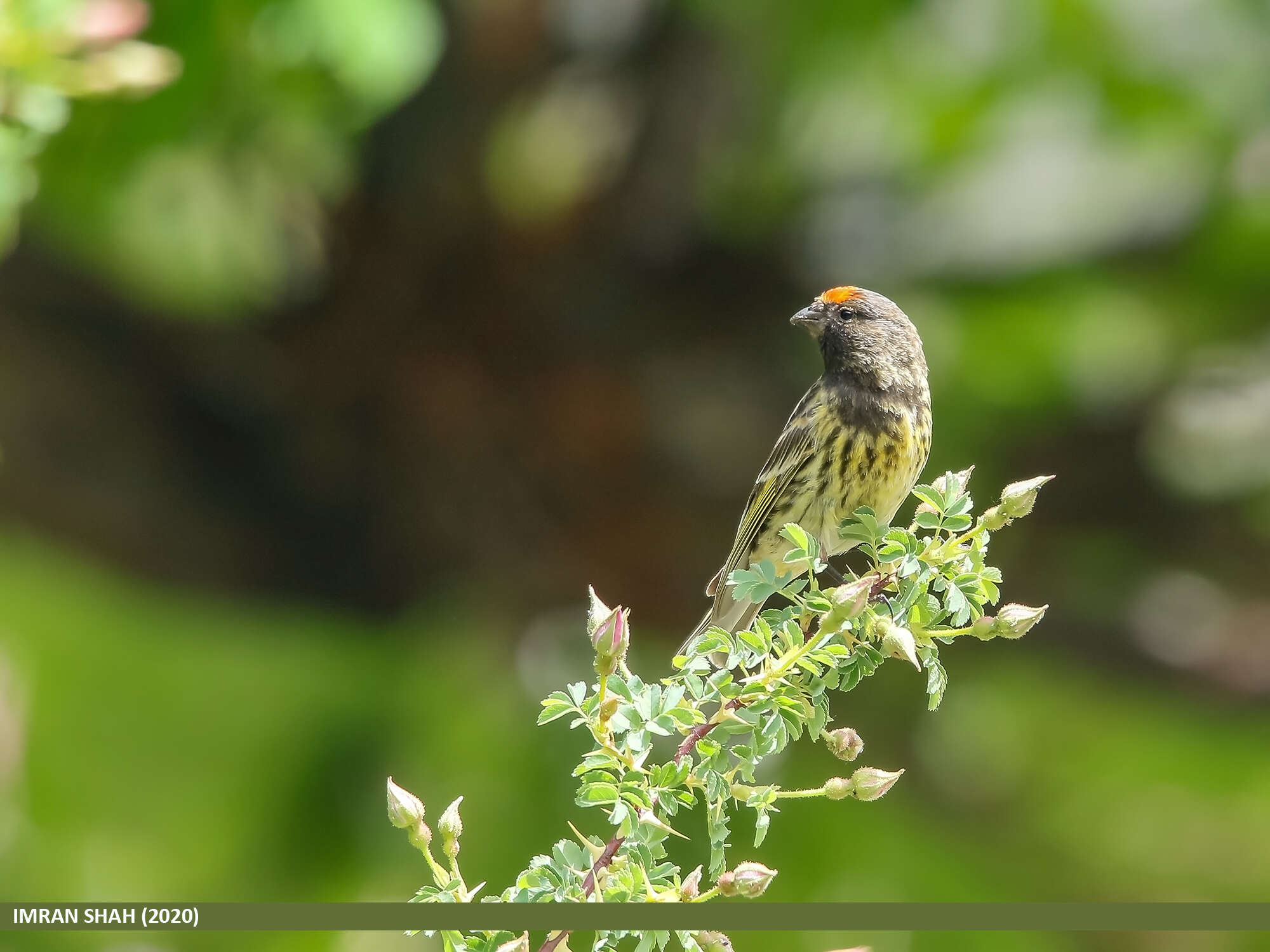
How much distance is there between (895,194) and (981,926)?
4.67 metres

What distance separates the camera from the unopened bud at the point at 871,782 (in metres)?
1.26

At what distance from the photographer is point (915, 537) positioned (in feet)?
4.65

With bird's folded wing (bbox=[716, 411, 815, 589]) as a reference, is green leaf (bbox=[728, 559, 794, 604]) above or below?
below

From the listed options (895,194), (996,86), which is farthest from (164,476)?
(996,86)

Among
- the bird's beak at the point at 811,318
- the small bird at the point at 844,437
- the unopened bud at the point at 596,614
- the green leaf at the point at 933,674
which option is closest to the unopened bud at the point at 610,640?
the unopened bud at the point at 596,614

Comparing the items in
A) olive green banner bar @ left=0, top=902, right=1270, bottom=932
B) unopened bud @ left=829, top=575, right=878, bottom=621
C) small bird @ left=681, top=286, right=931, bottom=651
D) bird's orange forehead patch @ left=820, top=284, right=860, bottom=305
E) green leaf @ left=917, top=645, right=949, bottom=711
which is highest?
bird's orange forehead patch @ left=820, top=284, right=860, bottom=305

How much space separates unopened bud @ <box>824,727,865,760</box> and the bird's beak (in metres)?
0.88

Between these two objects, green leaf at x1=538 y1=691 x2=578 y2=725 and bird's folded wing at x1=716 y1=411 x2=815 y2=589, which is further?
bird's folded wing at x1=716 y1=411 x2=815 y2=589

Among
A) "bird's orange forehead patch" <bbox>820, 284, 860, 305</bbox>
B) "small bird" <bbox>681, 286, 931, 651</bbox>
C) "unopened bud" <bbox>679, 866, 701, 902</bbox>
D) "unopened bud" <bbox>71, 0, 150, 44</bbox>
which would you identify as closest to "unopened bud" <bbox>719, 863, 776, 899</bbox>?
"unopened bud" <bbox>679, 866, 701, 902</bbox>

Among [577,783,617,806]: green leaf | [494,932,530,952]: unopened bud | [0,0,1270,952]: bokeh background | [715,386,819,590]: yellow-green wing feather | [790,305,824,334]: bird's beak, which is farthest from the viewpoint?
[0,0,1270,952]: bokeh background

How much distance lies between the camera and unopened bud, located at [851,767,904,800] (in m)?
1.26

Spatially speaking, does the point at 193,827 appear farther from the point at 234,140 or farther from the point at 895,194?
the point at 895,194

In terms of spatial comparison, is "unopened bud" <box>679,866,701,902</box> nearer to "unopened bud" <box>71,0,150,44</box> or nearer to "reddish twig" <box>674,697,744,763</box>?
"reddish twig" <box>674,697,744,763</box>

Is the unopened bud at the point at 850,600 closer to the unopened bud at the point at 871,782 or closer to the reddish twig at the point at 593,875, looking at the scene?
the unopened bud at the point at 871,782
